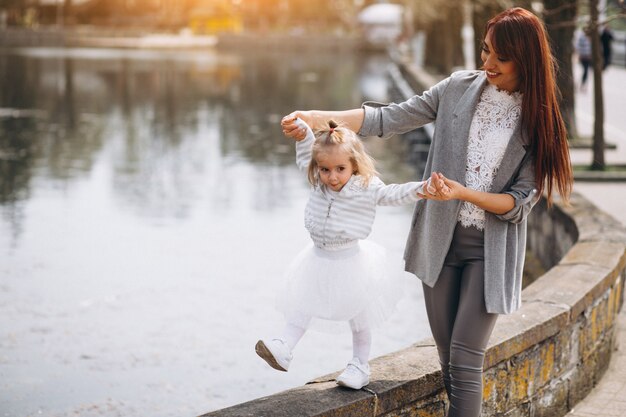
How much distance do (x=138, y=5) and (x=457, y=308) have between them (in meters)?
107

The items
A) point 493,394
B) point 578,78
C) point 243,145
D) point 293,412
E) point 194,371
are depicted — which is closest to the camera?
point 293,412

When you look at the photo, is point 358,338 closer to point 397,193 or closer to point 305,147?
point 397,193

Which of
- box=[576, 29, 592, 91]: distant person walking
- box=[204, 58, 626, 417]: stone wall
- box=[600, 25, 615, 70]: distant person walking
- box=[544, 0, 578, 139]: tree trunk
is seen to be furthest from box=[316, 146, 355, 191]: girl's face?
box=[600, 25, 615, 70]: distant person walking

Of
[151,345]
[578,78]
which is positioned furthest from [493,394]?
[578,78]

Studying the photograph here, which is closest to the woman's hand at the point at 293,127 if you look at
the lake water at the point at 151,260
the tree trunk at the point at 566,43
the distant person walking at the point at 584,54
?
the lake water at the point at 151,260

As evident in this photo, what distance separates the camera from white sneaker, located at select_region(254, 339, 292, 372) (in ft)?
13.9

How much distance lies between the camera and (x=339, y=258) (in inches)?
170

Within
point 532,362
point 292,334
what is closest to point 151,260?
point 532,362

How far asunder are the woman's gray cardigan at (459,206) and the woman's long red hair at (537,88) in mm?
65

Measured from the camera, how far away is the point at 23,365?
764cm

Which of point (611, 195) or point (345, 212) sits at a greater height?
point (345, 212)

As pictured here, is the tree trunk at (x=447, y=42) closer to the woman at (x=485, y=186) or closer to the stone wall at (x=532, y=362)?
the stone wall at (x=532, y=362)

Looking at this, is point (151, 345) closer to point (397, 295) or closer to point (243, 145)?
point (397, 295)

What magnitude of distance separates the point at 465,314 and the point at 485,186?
0.48 meters
